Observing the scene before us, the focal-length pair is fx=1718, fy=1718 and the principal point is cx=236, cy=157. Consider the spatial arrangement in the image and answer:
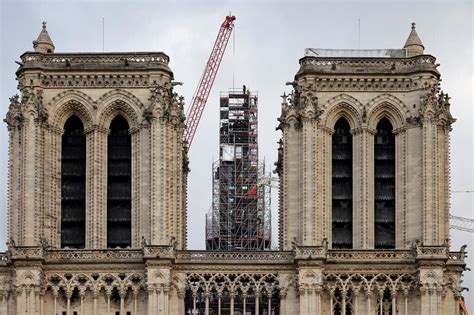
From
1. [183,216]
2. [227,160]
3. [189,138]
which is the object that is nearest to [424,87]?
[183,216]

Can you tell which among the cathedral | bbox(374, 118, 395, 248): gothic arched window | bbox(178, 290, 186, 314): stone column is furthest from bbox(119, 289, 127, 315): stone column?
bbox(374, 118, 395, 248): gothic arched window

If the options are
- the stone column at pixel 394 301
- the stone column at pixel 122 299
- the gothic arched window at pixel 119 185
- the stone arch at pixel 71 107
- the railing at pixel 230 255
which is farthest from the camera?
the stone arch at pixel 71 107

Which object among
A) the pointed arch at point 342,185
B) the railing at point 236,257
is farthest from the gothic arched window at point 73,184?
the pointed arch at point 342,185

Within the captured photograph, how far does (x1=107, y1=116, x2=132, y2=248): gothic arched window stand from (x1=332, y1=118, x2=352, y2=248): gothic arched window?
40.1ft

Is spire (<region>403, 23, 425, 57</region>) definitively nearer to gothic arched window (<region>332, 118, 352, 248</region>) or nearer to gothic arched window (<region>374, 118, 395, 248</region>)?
gothic arched window (<region>374, 118, 395, 248</region>)

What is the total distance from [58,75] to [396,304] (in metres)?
24.2

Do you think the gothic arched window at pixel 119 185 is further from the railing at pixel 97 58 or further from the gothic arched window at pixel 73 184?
the railing at pixel 97 58

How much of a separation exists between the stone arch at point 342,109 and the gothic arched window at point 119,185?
12.0m

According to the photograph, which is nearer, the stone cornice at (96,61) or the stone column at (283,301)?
the stone column at (283,301)

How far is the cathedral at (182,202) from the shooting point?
99.8m

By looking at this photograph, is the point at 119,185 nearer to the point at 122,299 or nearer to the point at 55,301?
the point at 122,299

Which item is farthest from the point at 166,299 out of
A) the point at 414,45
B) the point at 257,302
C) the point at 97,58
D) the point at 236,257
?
the point at 414,45

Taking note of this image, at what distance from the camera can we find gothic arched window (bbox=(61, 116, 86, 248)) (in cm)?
10212

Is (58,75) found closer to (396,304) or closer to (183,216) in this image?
(183,216)
